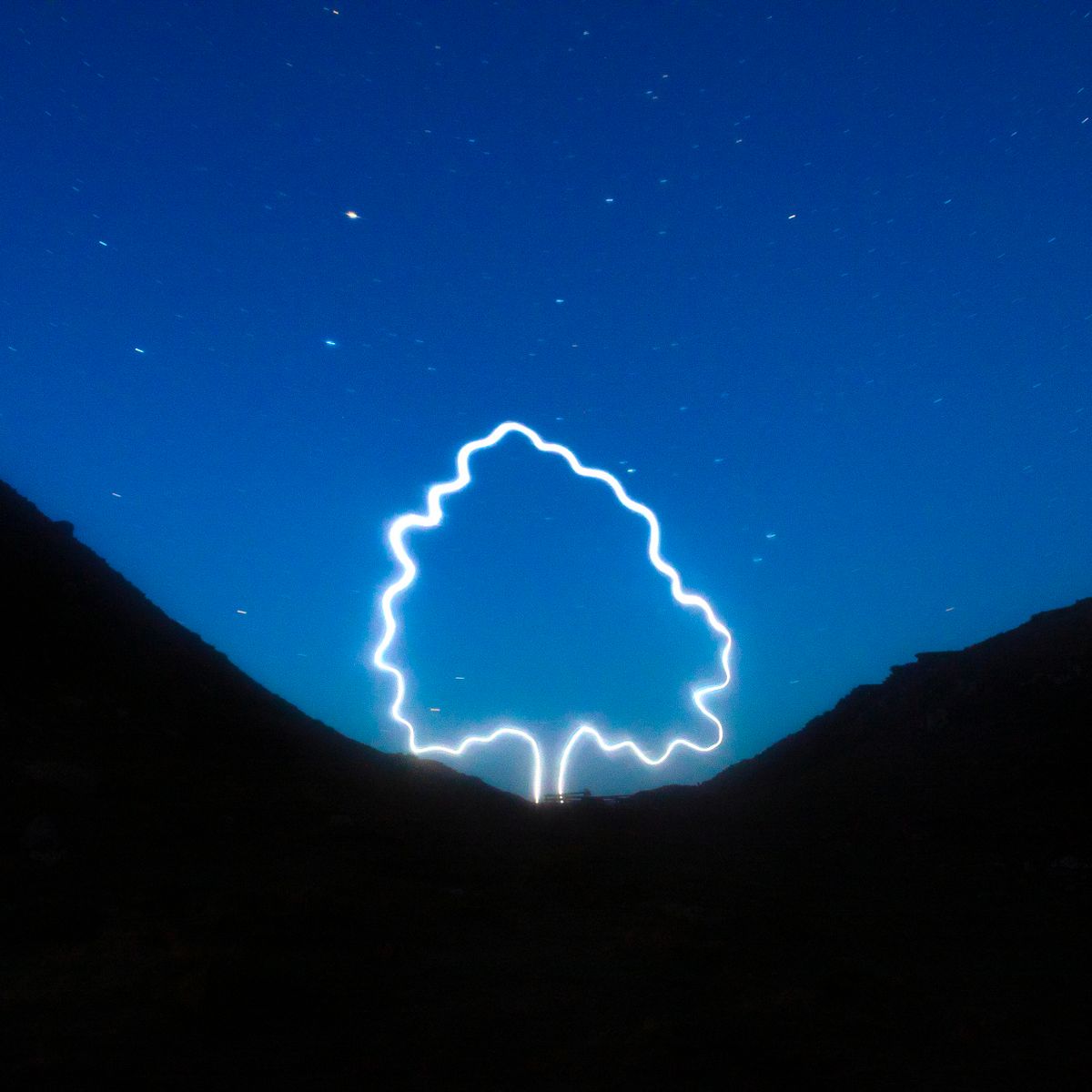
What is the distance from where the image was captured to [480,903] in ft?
41.6

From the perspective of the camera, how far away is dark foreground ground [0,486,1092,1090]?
6422mm

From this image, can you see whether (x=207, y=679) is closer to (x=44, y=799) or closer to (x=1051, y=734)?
(x=44, y=799)

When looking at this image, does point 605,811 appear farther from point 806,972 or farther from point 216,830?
point 806,972

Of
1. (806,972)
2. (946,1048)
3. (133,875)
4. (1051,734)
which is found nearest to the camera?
(946,1048)

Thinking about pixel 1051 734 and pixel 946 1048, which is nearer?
pixel 946 1048

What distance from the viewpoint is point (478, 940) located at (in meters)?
10.4

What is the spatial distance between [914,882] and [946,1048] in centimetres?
981

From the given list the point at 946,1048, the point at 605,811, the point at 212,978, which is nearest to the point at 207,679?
the point at 605,811

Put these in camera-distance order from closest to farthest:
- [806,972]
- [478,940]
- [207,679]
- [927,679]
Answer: [806,972] < [478,940] < [207,679] < [927,679]

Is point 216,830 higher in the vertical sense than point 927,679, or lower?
lower

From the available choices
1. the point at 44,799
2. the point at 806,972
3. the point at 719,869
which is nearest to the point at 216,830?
the point at 44,799

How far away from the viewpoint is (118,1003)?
7.12m

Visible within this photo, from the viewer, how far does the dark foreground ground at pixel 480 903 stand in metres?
6.42

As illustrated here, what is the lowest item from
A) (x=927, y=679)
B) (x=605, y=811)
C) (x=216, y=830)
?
(x=216, y=830)
